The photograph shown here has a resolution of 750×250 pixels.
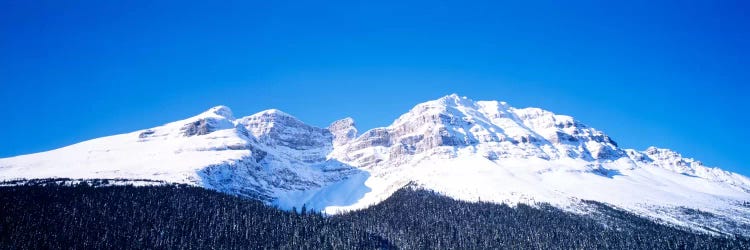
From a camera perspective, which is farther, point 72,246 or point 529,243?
point 529,243

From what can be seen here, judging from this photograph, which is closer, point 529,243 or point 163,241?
point 163,241

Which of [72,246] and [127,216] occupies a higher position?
[127,216]

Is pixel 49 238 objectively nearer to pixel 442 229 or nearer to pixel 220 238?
pixel 220 238

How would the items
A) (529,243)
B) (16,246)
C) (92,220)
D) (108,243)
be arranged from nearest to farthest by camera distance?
(16,246) → (108,243) → (92,220) → (529,243)

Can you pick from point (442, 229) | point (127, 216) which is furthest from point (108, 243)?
point (442, 229)

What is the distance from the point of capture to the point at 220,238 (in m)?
166

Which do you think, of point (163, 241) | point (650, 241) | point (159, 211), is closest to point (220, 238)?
point (163, 241)

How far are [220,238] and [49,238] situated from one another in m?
46.4

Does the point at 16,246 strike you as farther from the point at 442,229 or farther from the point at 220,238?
the point at 442,229

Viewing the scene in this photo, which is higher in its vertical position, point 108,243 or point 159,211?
point 159,211

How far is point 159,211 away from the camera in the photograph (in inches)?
7092

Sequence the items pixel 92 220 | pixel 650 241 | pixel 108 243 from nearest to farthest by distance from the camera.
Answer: pixel 108 243 → pixel 92 220 → pixel 650 241

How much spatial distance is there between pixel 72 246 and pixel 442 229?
118243mm

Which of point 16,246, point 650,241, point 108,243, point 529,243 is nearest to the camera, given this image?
point 16,246
